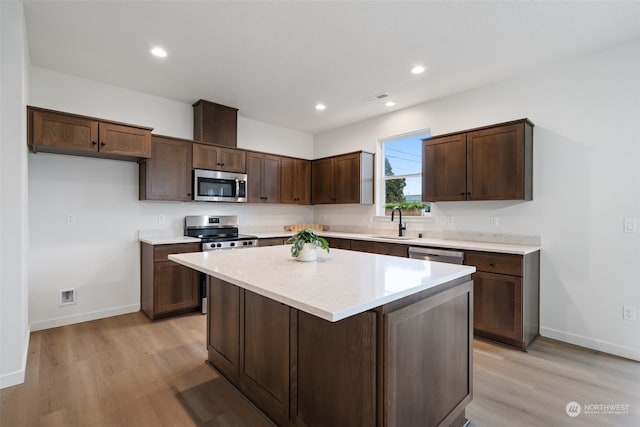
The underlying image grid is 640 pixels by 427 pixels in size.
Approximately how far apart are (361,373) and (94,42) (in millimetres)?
3390

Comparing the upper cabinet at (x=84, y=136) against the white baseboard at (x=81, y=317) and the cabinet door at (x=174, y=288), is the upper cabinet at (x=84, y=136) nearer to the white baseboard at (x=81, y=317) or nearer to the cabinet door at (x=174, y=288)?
the cabinet door at (x=174, y=288)

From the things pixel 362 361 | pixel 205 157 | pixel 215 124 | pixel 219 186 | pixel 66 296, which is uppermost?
pixel 215 124

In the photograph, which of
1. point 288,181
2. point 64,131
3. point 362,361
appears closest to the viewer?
point 362,361

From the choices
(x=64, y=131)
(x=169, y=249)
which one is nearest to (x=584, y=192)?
(x=169, y=249)

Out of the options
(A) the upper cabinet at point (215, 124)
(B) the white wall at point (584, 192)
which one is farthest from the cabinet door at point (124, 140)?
(B) the white wall at point (584, 192)

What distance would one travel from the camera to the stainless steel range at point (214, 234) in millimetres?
3834

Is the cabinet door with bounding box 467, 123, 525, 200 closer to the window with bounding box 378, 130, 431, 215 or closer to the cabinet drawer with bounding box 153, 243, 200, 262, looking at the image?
the window with bounding box 378, 130, 431, 215

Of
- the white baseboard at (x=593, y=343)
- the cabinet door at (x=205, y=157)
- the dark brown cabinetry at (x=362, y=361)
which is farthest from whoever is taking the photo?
the cabinet door at (x=205, y=157)

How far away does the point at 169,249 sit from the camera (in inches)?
141

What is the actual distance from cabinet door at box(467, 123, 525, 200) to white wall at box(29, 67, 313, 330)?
361 centimetres

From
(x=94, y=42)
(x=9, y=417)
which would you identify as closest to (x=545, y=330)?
(x=9, y=417)

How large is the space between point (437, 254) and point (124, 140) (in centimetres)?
360

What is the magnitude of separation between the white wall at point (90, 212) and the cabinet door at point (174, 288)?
0.64m

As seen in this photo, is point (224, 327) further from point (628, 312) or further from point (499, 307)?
point (628, 312)
